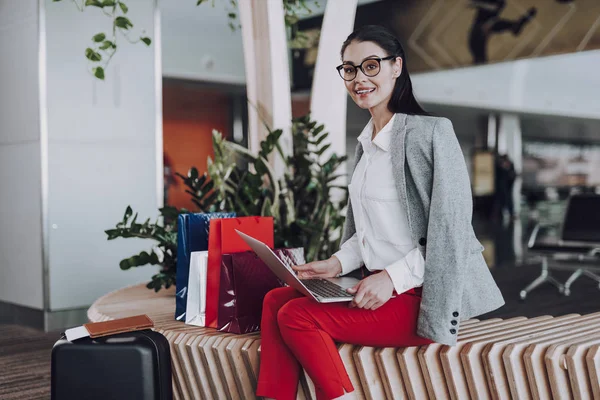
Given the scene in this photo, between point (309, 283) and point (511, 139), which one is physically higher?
point (511, 139)

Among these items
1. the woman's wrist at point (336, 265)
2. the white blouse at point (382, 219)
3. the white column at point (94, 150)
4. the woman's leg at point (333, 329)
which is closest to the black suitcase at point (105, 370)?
the woman's leg at point (333, 329)

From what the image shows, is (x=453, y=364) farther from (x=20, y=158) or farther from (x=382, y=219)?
(x=20, y=158)

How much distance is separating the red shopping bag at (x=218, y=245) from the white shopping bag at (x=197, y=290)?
37 millimetres

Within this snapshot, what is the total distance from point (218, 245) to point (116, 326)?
1.69 ft

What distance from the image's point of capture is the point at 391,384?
221 centimetres

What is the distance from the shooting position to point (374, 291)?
1.99 m

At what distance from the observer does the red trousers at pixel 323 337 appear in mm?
2049

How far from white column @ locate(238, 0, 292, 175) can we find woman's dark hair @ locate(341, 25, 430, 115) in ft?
5.78

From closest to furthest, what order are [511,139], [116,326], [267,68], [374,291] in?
[374,291], [116,326], [267,68], [511,139]

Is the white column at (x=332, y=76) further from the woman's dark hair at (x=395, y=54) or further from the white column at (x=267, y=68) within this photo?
the woman's dark hair at (x=395, y=54)

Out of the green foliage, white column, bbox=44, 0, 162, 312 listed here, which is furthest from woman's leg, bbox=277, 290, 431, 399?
white column, bbox=44, 0, 162, 312

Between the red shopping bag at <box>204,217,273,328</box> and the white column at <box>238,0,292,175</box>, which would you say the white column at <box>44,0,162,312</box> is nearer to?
the white column at <box>238,0,292,175</box>

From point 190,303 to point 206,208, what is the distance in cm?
104

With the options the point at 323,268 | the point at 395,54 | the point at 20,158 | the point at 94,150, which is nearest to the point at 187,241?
the point at 323,268
